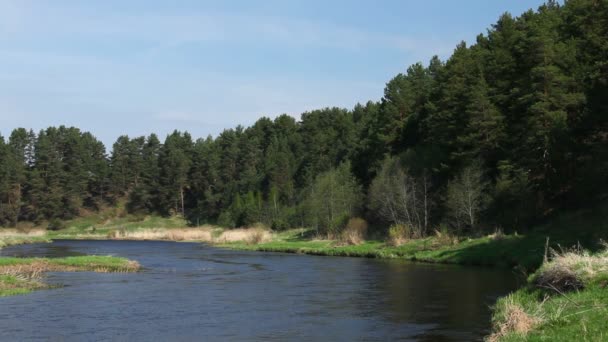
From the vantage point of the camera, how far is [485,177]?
69688mm

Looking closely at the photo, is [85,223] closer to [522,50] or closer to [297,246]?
[297,246]

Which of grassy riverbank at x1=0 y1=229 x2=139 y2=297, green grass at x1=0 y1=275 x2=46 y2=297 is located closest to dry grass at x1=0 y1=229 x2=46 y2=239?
grassy riverbank at x1=0 y1=229 x2=139 y2=297

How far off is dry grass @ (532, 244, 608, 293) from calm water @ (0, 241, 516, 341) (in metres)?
3.21

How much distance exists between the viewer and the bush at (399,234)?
224ft

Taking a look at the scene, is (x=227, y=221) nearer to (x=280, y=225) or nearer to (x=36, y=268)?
(x=280, y=225)

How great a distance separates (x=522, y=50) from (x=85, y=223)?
419 ft

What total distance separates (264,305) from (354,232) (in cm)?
4538

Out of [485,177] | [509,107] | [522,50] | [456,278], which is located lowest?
[456,278]

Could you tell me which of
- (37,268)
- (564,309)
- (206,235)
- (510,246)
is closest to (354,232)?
(510,246)

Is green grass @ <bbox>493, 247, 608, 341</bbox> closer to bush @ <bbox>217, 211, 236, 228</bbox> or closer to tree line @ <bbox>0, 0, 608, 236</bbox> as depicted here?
tree line @ <bbox>0, 0, 608, 236</bbox>

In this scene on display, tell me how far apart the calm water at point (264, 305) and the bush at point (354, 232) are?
2401cm

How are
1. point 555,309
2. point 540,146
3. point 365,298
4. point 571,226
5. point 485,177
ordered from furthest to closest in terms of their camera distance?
point 485,177, point 540,146, point 571,226, point 365,298, point 555,309

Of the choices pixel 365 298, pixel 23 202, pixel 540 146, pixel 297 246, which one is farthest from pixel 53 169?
pixel 365 298

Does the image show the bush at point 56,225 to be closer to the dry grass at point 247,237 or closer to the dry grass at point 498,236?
the dry grass at point 247,237
